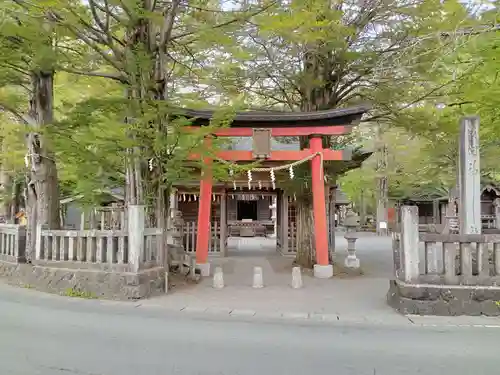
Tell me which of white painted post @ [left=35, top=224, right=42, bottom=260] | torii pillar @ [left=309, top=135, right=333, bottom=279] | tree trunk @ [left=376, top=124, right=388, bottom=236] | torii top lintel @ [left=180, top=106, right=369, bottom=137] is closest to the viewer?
white painted post @ [left=35, top=224, right=42, bottom=260]

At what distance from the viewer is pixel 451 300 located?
25.9 feet

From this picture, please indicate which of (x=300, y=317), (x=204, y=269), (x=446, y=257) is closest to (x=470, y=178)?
(x=446, y=257)

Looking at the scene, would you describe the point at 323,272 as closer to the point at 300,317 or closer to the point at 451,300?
the point at 300,317

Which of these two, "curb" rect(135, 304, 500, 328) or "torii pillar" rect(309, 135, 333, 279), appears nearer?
"curb" rect(135, 304, 500, 328)

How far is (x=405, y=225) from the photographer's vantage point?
26.7 feet

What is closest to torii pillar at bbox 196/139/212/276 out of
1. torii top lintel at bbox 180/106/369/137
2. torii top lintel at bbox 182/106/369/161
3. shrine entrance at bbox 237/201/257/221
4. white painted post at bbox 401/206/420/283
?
torii top lintel at bbox 182/106/369/161

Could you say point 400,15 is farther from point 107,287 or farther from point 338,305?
point 107,287

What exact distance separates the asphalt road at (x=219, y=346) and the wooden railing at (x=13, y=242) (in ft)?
11.8

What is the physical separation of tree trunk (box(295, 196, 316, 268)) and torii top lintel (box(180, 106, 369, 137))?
9.29 feet

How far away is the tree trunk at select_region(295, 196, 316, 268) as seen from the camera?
14297 millimetres

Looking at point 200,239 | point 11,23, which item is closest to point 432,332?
point 200,239

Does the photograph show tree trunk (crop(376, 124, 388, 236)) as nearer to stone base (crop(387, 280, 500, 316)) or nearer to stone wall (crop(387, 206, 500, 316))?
stone wall (crop(387, 206, 500, 316))

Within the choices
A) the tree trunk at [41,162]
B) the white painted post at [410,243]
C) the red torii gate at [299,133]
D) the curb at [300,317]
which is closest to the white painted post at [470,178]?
Answer: the white painted post at [410,243]

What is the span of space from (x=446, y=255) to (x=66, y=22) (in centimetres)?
944
